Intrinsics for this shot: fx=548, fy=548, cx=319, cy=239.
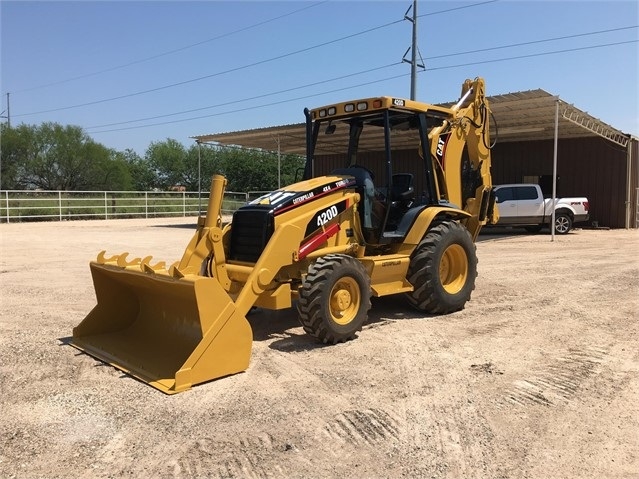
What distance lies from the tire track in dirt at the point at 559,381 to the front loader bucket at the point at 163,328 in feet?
7.55

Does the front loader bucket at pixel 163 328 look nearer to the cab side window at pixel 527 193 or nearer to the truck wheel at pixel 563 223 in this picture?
the cab side window at pixel 527 193

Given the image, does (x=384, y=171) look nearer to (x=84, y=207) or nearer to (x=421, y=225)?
(x=421, y=225)

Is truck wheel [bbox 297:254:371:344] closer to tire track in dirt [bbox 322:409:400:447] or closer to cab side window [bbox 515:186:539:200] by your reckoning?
tire track in dirt [bbox 322:409:400:447]

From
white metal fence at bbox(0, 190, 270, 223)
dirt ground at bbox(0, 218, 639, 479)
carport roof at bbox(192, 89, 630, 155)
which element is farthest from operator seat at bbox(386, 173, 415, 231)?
white metal fence at bbox(0, 190, 270, 223)

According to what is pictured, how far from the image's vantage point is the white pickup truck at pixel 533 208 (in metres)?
19.5

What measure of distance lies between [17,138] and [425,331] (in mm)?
43834

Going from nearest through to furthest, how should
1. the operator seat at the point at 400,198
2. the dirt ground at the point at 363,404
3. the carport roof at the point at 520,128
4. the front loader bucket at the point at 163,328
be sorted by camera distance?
1. the dirt ground at the point at 363,404
2. the front loader bucket at the point at 163,328
3. the operator seat at the point at 400,198
4. the carport roof at the point at 520,128

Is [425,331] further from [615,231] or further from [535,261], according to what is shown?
[615,231]

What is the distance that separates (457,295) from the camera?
712cm

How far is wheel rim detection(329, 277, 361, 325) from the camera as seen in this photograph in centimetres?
561

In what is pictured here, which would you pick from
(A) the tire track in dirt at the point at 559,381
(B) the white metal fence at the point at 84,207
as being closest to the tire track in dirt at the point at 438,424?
(A) the tire track in dirt at the point at 559,381

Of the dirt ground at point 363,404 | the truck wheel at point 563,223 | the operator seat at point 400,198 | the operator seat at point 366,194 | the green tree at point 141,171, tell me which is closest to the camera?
the dirt ground at point 363,404

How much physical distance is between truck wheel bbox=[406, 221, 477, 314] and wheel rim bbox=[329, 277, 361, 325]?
121cm

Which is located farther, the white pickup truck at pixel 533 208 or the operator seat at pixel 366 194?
the white pickup truck at pixel 533 208
